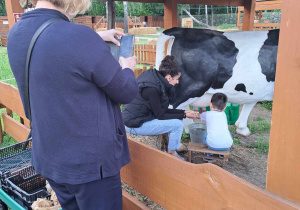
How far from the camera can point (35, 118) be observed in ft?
4.19

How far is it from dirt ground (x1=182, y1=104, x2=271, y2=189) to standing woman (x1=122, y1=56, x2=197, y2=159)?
0.61 metres

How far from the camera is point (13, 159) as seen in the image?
2.52 meters

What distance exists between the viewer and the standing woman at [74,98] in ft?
3.60

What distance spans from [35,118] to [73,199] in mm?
468

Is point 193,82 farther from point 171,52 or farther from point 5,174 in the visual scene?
point 5,174

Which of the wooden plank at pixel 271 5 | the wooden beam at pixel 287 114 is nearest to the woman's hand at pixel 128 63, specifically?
the wooden beam at pixel 287 114

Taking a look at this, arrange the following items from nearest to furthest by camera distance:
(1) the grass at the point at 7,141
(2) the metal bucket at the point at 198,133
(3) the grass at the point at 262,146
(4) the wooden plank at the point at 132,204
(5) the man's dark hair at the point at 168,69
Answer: (4) the wooden plank at the point at 132,204, (5) the man's dark hair at the point at 168,69, (2) the metal bucket at the point at 198,133, (3) the grass at the point at 262,146, (1) the grass at the point at 7,141

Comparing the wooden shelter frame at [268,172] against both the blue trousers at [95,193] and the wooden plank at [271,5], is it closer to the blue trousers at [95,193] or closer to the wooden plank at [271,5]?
the blue trousers at [95,193]

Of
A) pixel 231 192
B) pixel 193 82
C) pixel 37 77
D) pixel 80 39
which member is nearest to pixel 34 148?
pixel 37 77

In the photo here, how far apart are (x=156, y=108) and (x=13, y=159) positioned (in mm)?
1442

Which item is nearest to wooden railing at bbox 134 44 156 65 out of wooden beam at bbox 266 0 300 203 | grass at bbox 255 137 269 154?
grass at bbox 255 137 269 154

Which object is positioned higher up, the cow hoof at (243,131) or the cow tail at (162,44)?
the cow tail at (162,44)

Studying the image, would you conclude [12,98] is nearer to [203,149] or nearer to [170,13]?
[203,149]

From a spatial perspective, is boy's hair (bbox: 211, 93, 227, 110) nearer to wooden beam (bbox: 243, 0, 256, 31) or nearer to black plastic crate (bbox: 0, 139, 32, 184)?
black plastic crate (bbox: 0, 139, 32, 184)
